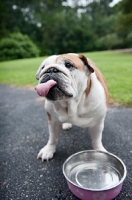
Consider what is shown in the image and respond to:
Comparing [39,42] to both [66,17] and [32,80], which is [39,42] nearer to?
[66,17]

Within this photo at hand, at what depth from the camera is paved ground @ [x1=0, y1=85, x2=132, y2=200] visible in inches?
40.9

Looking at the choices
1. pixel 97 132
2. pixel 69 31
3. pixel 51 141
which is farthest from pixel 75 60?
pixel 69 31

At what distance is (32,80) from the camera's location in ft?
13.4

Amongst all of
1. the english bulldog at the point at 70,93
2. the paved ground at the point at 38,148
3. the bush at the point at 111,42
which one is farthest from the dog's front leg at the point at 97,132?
the bush at the point at 111,42

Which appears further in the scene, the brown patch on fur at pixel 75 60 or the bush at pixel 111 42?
the bush at pixel 111 42

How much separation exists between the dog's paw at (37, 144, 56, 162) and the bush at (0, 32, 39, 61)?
401 inches

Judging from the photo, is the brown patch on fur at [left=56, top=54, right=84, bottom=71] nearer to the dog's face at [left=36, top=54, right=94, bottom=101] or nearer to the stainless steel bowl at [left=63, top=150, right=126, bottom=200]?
the dog's face at [left=36, top=54, right=94, bottom=101]

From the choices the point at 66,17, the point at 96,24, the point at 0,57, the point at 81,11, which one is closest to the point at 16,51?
the point at 0,57

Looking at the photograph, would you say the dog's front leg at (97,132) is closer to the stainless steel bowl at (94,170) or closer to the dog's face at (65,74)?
the stainless steel bowl at (94,170)

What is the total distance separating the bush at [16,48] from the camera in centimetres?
1117

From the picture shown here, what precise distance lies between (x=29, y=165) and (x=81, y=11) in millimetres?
19747

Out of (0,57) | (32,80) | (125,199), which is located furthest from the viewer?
(0,57)

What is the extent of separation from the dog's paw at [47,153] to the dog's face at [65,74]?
52 centimetres

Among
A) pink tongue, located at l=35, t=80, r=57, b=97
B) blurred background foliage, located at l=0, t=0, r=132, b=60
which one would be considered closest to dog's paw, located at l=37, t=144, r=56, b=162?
pink tongue, located at l=35, t=80, r=57, b=97
